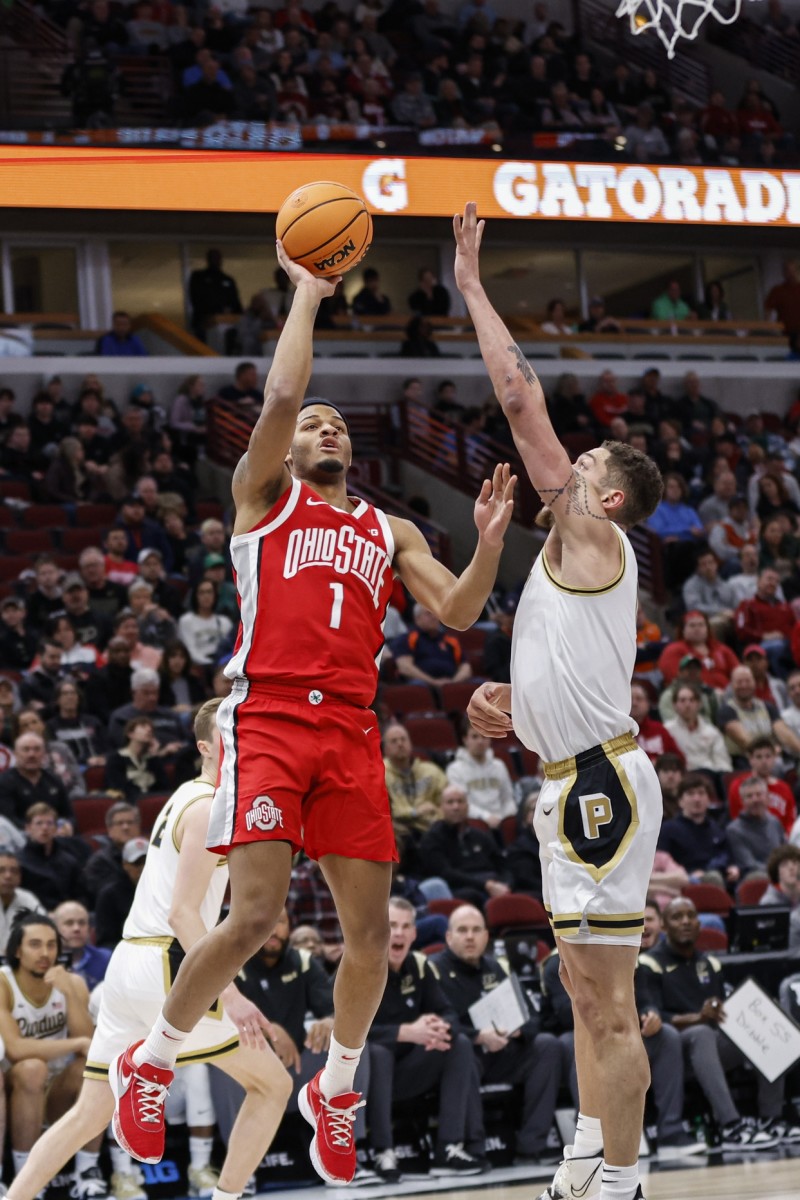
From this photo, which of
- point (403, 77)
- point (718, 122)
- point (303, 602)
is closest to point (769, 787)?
point (303, 602)

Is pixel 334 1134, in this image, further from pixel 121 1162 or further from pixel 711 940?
pixel 711 940

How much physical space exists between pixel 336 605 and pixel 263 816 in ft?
2.48

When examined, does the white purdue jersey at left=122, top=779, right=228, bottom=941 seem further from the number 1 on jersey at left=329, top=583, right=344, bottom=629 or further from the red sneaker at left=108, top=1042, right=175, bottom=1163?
the number 1 on jersey at left=329, top=583, right=344, bottom=629

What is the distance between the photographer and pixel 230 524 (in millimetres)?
16984

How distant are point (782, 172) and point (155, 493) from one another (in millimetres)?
8157

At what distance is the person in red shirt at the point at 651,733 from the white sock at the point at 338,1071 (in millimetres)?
8055

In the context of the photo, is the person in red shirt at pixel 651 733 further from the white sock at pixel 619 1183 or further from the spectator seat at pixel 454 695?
the white sock at pixel 619 1183

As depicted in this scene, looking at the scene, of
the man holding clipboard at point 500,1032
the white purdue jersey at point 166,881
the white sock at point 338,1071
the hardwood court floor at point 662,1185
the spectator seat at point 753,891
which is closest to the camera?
the white sock at point 338,1071

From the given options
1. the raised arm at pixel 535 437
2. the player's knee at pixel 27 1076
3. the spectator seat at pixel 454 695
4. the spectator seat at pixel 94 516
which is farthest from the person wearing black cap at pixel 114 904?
the spectator seat at pixel 94 516

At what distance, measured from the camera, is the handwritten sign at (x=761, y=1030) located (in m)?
10.2

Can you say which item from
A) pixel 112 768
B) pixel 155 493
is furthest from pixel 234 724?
pixel 155 493

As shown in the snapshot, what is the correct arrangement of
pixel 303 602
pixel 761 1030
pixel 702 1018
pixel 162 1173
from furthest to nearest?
pixel 702 1018 → pixel 761 1030 → pixel 162 1173 → pixel 303 602

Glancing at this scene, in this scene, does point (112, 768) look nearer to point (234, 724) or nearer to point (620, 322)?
point (234, 724)

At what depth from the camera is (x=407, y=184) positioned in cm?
1694
